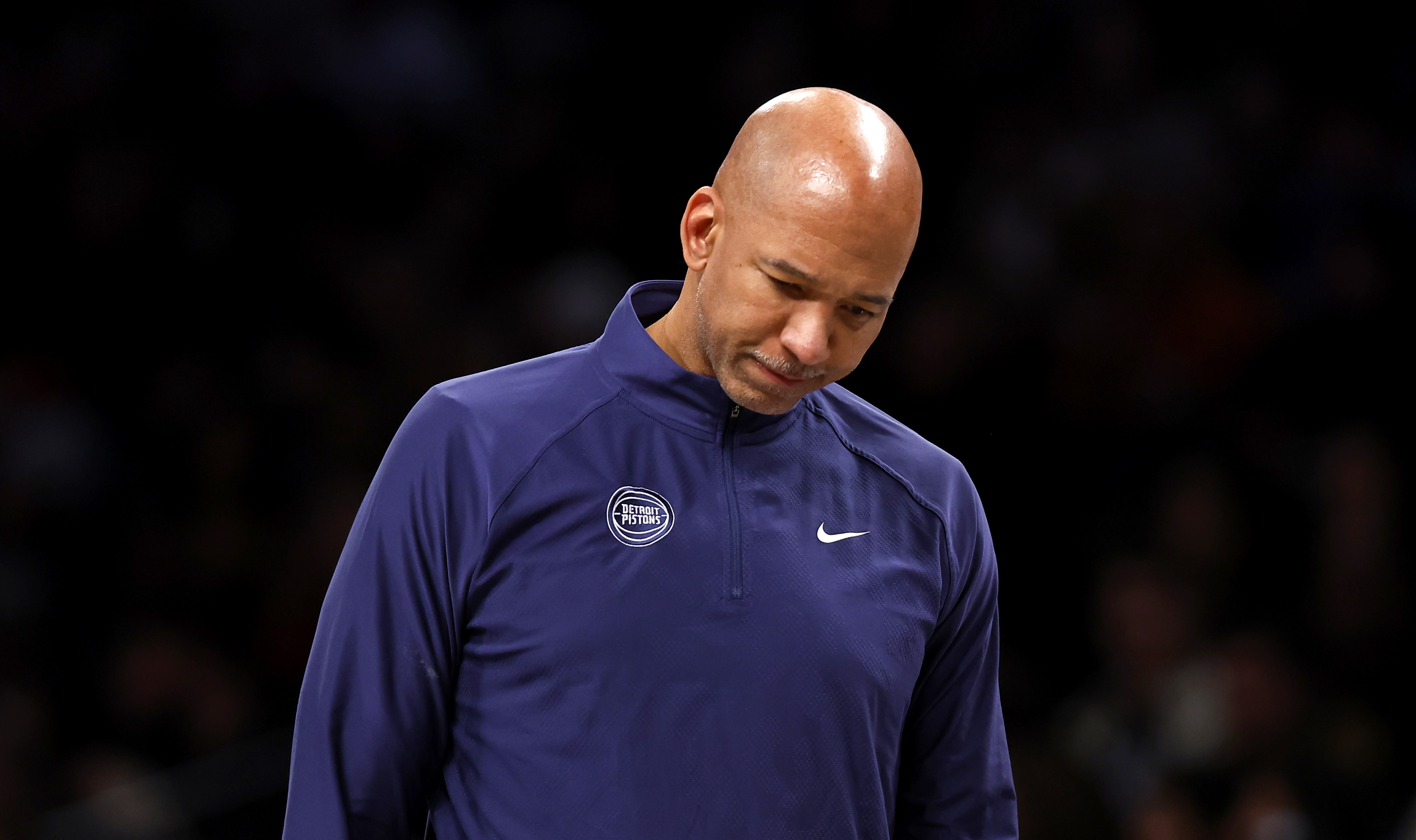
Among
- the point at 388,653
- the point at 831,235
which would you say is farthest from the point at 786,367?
the point at 388,653

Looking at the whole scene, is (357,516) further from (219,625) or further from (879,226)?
(219,625)

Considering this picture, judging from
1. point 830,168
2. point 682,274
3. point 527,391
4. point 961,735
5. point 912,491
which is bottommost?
point 961,735

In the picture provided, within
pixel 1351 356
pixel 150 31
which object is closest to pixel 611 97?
pixel 150 31

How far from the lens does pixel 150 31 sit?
350 centimetres

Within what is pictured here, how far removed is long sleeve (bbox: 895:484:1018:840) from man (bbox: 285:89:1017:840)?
15cm

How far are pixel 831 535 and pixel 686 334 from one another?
0.82ft

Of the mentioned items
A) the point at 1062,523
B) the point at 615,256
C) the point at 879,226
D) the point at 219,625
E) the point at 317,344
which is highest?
the point at 879,226

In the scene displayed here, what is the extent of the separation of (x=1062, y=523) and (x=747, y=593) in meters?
2.08

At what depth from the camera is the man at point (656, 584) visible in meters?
1.25

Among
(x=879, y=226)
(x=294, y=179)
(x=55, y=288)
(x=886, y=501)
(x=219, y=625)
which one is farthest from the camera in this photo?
(x=294, y=179)

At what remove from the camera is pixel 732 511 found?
1314mm

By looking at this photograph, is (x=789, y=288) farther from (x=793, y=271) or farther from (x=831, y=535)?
(x=831, y=535)

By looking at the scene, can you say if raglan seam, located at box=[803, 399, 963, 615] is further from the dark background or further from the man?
the dark background

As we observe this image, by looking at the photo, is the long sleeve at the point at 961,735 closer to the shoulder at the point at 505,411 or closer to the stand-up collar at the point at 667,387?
the stand-up collar at the point at 667,387
